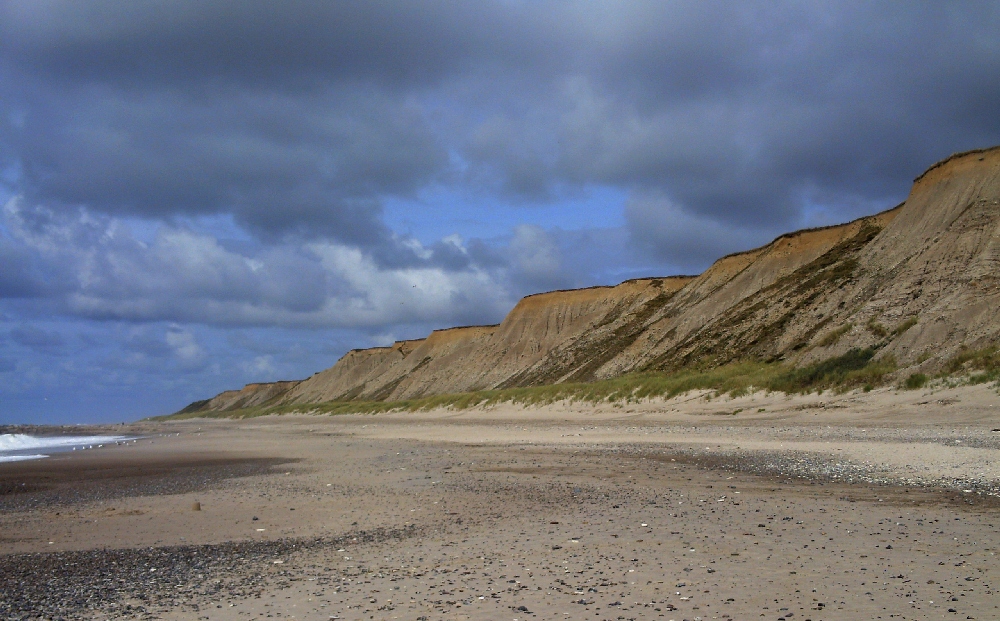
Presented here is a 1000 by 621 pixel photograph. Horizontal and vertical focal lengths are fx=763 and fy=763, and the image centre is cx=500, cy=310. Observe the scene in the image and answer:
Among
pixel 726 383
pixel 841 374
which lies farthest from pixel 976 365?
pixel 726 383

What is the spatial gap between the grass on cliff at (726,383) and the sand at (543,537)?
371 inches

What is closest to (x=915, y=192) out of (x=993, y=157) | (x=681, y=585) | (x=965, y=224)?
(x=993, y=157)

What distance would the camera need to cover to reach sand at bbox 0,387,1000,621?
19.4ft

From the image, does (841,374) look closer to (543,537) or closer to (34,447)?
(543,537)

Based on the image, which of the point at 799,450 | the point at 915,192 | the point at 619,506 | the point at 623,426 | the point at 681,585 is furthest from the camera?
the point at 915,192

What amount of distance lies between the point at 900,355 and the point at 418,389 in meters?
71.9

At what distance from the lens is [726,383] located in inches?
1324

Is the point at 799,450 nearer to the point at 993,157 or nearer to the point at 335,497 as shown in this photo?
the point at 335,497

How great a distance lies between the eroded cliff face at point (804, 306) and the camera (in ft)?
95.4

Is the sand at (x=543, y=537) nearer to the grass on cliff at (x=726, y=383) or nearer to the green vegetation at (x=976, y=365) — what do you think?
the green vegetation at (x=976, y=365)

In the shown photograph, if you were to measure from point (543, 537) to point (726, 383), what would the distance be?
27.0 meters

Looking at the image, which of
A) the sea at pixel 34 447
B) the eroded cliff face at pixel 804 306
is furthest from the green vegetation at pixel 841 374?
the sea at pixel 34 447

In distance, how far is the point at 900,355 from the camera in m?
27.0

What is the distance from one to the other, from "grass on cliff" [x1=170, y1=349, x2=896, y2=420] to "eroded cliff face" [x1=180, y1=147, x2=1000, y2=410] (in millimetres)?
1118
